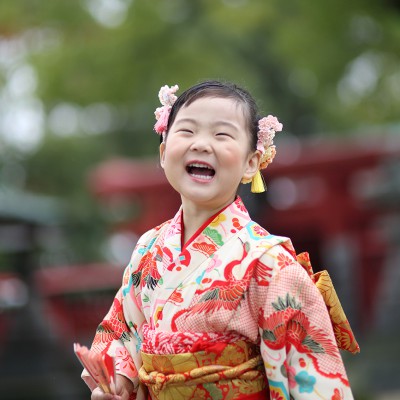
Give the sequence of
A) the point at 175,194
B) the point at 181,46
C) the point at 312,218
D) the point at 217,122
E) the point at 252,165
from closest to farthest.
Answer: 1. the point at 217,122
2. the point at 252,165
3. the point at 181,46
4. the point at 175,194
5. the point at 312,218

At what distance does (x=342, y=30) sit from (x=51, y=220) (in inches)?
186

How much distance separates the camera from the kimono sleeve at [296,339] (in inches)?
97.2

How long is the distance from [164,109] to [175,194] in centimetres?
1006

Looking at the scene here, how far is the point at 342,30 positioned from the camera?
29.9 ft

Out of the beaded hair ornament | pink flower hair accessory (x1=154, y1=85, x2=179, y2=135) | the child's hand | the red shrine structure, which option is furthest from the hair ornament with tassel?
the red shrine structure

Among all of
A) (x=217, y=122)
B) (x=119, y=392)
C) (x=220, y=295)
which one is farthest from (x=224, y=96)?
(x=119, y=392)

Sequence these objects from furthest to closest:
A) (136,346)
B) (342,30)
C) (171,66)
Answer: (171,66)
(342,30)
(136,346)

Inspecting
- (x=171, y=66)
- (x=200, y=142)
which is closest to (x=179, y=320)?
(x=200, y=142)

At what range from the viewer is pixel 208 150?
2564 millimetres

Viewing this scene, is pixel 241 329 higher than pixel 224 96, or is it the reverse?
pixel 224 96

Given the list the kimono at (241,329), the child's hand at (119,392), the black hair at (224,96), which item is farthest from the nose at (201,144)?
the child's hand at (119,392)

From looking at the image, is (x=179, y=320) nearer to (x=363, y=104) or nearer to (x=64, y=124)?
(x=363, y=104)

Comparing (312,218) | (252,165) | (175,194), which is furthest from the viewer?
(312,218)

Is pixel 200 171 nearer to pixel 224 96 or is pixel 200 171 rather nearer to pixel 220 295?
pixel 224 96
